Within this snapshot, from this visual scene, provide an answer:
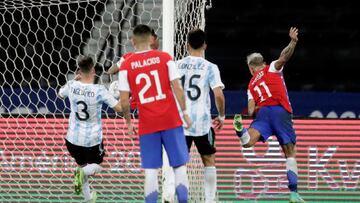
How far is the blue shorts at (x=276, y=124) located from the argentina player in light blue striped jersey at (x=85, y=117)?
1.57 m

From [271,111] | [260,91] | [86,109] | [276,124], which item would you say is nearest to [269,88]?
[260,91]

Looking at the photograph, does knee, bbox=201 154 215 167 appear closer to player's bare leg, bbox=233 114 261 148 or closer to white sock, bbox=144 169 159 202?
player's bare leg, bbox=233 114 261 148

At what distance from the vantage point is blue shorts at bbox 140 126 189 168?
18.4 ft

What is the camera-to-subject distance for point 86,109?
22.7 feet

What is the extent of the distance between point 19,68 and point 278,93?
567 cm

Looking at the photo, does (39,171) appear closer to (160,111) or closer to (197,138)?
(197,138)

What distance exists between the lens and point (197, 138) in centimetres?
647

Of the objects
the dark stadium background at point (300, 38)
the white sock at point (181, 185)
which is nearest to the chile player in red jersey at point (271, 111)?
the white sock at point (181, 185)

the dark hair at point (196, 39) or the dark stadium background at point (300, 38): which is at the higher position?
the dark stadium background at point (300, 38)

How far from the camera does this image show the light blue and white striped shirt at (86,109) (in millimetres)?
6891

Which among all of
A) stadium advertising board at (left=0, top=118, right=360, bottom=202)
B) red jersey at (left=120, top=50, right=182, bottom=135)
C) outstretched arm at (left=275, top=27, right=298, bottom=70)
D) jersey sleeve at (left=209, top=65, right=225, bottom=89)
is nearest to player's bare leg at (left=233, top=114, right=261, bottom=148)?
outstretched arm at (left=275, top=27, right=298, bottom=70)

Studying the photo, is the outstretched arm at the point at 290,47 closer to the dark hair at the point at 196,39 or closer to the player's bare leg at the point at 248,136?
the player's bare leg at the point at 248,136

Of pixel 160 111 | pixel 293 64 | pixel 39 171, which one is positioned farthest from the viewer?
pixel 293 64

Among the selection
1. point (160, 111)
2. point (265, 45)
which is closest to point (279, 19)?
point (265, 45)
